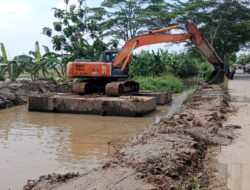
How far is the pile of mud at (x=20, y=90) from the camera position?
21.4 m

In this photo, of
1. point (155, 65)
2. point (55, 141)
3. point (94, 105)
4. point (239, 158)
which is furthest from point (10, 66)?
point (239, 158)

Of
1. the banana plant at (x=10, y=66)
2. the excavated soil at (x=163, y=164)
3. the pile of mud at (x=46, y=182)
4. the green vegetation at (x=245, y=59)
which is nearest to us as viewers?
the excavated soil at (x=163, y=164)

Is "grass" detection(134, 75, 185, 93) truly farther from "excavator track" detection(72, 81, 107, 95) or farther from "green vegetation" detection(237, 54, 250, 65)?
"green vegetation" detection(237, 54, 250, 65)

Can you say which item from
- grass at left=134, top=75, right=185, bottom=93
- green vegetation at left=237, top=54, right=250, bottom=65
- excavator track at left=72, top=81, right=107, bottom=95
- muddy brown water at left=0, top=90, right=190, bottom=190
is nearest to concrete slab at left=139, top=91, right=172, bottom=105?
excavator track at left=72, top=81, right=107, bottom=95

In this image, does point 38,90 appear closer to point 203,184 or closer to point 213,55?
point 213,55

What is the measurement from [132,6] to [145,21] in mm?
3376

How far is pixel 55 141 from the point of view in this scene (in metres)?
12.0

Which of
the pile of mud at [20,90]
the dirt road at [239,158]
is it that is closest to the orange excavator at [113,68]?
the pile of mud at [20,90]

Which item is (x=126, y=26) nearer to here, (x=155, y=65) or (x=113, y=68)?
(x=155, y=65)

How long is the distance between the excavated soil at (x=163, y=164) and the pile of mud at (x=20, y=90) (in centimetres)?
1215

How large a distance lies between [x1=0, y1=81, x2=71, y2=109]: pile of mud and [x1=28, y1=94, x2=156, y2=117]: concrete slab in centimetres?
301

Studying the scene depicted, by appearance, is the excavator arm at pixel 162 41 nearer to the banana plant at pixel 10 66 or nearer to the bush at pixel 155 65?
the bush at pixel 155 65

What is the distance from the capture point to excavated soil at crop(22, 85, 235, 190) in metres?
6.03

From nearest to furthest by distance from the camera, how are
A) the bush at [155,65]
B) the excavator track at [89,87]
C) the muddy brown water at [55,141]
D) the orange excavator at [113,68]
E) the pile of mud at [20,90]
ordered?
the muddy brown water at [55,141], the orange excavator at [113,68], the excavator track at [89,87], the pile of mud at [20,90], the bush at [155,65]
